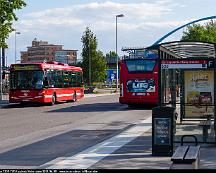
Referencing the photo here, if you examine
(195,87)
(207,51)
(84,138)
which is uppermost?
(207,51)

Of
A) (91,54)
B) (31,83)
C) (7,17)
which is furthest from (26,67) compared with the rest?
(91,54)

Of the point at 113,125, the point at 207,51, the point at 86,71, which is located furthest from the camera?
the point at 86,71

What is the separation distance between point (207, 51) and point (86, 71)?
59442mm

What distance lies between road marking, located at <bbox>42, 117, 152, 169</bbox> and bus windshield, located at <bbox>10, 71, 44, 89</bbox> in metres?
16.8

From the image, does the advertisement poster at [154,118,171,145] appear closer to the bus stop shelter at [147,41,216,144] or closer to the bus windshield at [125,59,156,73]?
the bus stop shelter at [147,41,216,144]

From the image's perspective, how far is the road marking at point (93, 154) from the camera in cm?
992

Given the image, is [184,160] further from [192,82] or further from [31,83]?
[31,83]

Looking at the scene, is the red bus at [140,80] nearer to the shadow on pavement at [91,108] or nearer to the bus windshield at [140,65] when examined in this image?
the bus windshield at [140,65]

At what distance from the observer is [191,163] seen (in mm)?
7250

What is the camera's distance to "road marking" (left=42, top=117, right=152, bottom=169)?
992 centimetres

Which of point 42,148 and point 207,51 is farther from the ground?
point 207,51

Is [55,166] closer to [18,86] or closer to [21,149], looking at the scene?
[21,149]

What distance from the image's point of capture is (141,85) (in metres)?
29.6

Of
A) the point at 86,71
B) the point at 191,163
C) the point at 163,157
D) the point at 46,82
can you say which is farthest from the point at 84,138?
the point at 86,71
